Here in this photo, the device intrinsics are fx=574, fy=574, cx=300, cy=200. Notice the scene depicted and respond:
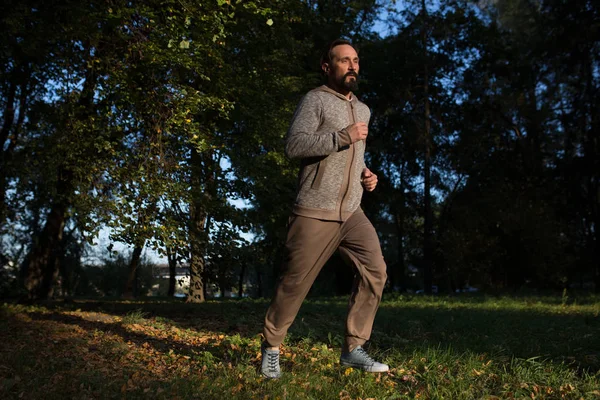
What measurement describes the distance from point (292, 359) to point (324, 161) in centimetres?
202

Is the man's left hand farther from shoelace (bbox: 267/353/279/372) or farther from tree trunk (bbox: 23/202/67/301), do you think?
tree trunk (bbox: 23/202/67/301)

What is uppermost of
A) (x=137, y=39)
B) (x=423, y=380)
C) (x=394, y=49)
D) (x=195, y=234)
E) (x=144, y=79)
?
(x=394, y=49)

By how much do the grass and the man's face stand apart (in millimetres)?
2212

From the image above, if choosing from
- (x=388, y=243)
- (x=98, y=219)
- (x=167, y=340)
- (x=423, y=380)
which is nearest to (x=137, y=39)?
(x=98, y=219)

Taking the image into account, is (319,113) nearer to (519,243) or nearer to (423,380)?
(423,380)

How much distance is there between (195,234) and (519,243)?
16.4 meters

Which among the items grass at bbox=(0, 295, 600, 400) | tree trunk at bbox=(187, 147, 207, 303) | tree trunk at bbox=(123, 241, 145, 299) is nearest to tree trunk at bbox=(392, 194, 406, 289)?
tree trunk at bbox=(123, 241, 145, 299)

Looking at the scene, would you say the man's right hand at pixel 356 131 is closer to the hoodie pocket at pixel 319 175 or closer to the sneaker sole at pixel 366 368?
the hoodie pocket at pixel 319 175

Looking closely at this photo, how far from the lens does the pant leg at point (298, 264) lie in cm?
420

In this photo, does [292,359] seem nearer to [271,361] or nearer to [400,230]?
[271,361]

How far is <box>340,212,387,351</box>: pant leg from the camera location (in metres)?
4.34

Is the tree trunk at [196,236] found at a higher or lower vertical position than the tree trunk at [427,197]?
lower

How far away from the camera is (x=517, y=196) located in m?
24.8

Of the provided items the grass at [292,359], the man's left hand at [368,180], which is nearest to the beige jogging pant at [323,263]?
the man's left hand at [368,180]
